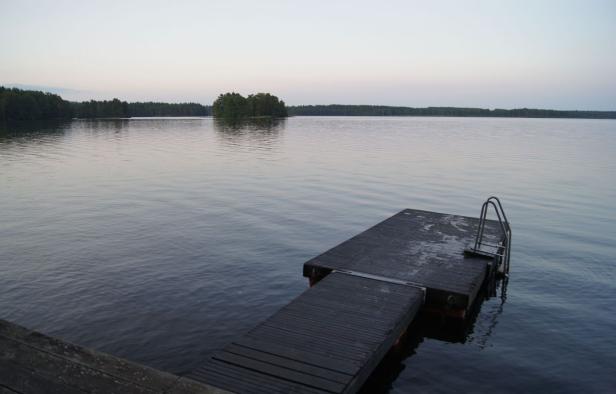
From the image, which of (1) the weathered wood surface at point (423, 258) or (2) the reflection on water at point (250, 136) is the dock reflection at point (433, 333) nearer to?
(1) the weathered wood surface at point (423, 258)

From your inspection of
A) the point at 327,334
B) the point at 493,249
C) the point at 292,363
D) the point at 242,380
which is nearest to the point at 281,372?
the point at 292,363

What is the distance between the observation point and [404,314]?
10117 mm

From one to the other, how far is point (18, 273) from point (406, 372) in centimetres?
1255

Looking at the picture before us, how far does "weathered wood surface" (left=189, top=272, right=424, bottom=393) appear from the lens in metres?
7.25

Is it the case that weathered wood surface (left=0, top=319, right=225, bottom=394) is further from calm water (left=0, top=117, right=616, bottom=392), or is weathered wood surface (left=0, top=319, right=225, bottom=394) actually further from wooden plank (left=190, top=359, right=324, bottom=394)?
calm water (left=0, top=117, right=616, bottom=392)

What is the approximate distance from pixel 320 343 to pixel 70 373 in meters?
4.95

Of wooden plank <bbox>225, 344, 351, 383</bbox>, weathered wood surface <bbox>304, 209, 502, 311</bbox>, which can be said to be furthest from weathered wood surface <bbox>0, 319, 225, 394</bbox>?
weathered wood surface <bbox>304, 209, 502, 311</bbox>

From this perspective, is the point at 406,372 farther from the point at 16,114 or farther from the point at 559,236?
the point at 16,114

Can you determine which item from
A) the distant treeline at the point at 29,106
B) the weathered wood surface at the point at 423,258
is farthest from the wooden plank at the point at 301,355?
the distant treeline at the point at 29,106

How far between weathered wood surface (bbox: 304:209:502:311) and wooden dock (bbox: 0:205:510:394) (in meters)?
0.03

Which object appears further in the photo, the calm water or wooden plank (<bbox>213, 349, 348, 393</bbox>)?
the calm water

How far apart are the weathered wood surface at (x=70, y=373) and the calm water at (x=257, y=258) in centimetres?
535

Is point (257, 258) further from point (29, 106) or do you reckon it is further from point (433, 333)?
point (29, 106)

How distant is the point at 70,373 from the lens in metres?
4.48
